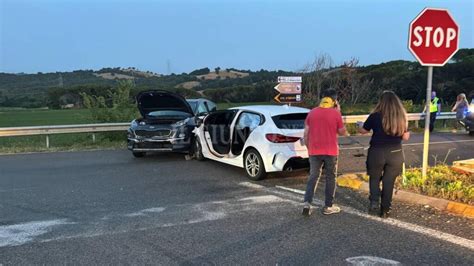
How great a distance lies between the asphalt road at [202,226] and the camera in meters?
4.89

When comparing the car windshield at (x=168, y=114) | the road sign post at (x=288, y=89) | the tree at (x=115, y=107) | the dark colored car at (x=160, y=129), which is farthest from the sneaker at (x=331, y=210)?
the tree at (x=115, y=107)

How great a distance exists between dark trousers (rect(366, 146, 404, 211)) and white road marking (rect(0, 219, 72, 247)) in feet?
13.8

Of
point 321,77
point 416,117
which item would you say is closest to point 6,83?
point 321,77

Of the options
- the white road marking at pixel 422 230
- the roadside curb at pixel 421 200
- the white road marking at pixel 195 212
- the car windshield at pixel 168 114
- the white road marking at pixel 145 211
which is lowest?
the white road marking at pixel 145 211

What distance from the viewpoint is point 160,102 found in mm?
13250

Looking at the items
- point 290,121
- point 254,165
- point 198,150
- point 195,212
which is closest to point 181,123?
point 198,150

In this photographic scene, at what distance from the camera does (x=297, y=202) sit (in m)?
7.27

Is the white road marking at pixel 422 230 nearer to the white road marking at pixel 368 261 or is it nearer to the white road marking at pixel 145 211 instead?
the white road marking at pixel 368 261

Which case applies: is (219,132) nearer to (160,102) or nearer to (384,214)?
(160,102)

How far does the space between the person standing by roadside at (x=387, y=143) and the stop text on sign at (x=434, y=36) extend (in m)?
1.55

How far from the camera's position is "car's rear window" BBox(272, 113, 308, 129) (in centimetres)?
897

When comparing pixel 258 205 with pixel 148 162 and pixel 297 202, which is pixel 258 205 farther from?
pixel 148 162

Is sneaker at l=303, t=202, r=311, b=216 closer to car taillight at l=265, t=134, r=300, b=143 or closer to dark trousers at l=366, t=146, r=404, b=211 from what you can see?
dark trousers at l=366, t=146, r=404, b=211

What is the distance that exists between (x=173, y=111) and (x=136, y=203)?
6123 mm
